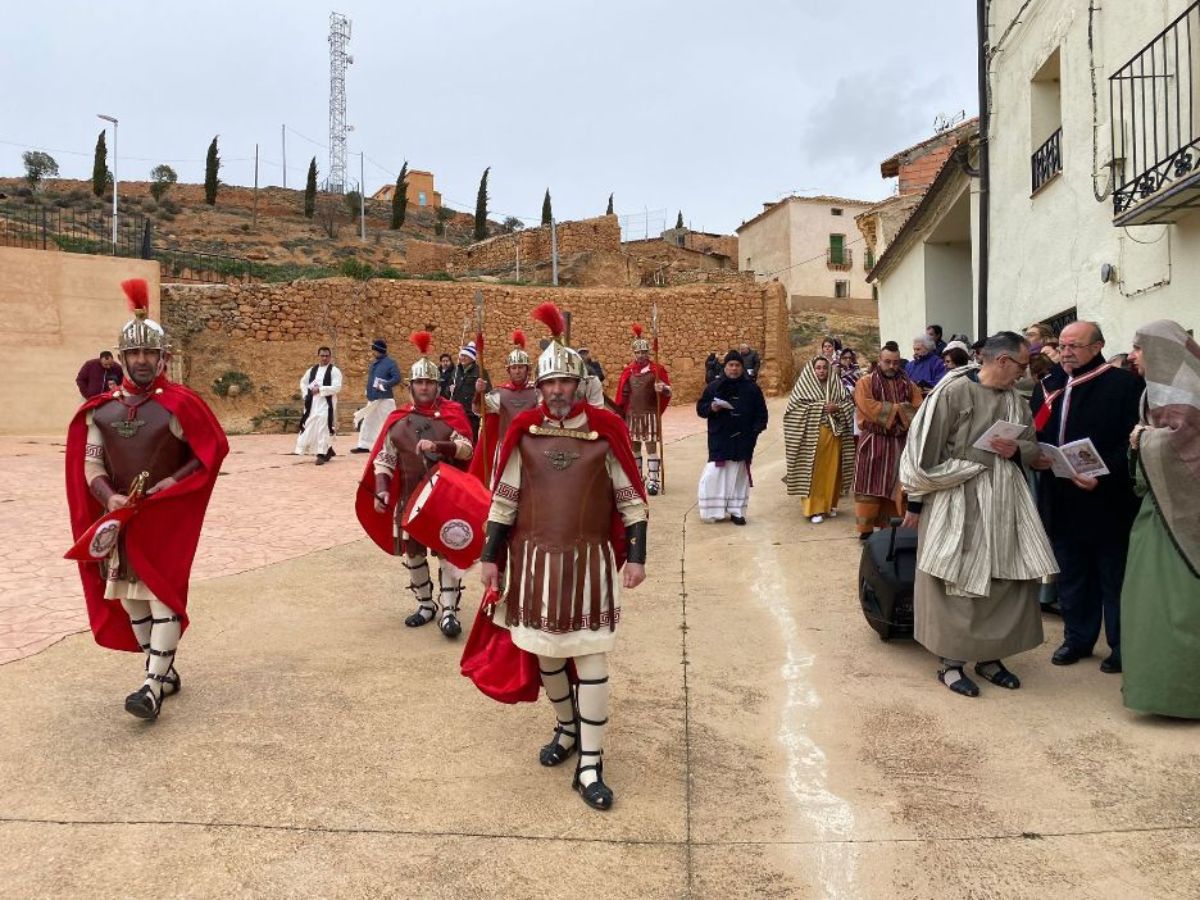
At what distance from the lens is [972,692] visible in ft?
14.9

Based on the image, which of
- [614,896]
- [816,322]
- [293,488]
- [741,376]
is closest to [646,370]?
[741,376]

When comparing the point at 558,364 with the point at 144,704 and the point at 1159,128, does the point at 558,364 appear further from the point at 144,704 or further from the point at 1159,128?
the point at 1159,128

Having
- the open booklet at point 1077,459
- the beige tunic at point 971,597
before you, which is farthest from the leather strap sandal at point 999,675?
the open booklet at point 1077,459

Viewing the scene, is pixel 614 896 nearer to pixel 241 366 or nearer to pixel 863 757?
pixel 863 757

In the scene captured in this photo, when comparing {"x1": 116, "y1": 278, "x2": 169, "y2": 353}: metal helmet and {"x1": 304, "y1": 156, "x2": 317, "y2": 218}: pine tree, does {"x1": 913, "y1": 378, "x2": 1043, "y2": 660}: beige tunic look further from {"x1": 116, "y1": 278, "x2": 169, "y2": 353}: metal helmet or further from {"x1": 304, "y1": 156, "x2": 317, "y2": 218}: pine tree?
{"x1": 304, "y1": 156, "x2": 317, "y2": 218}: pine tree

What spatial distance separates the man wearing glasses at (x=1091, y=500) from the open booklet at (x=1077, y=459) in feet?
0.16

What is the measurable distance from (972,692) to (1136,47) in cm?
526

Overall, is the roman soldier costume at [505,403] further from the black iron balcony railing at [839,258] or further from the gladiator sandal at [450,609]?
the black iron balcony railing at [839,258]

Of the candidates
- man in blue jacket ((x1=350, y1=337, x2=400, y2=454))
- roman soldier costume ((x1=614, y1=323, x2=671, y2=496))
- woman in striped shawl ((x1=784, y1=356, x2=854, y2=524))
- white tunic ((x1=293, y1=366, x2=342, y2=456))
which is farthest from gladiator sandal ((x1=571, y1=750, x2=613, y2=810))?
white tunic ((x1=293, y1=366, x2=342, y2=456))

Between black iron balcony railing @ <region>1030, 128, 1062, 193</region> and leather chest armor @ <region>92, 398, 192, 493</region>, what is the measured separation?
7.85 meters

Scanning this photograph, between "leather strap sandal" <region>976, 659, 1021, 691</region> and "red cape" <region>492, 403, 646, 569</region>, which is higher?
"red cape" <region>492, 403, 646, 569</region>

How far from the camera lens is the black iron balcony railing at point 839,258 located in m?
41.4

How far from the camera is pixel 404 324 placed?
2395 centimetres

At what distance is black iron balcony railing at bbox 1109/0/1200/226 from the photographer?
576 centimetres
